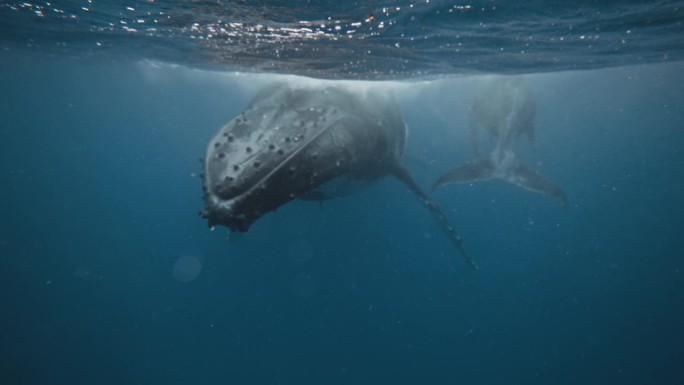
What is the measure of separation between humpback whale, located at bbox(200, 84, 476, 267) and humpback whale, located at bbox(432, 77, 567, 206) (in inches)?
286

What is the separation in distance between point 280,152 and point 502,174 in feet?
39.2

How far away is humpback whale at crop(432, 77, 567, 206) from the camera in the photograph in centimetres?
1445

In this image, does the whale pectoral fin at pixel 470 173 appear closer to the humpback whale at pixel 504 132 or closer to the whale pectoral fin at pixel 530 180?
the humpback whale at pixel 504 132

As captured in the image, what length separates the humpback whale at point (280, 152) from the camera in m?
4.71

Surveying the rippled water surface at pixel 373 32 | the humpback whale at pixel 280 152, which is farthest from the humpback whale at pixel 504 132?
the humpback whale at pixel 280 152

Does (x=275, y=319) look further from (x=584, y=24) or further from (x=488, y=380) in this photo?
(x=584, y=24)

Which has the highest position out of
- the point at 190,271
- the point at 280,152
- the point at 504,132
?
the point at 280,152

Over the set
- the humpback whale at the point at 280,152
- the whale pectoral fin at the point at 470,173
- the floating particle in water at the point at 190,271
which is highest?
the humpback whale at the point at 280,152

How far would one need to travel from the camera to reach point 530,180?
14.6 m

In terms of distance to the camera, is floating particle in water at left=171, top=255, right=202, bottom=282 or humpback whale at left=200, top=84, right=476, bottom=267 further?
floating particle in water at left=171, top=255, right=202, bottom=282

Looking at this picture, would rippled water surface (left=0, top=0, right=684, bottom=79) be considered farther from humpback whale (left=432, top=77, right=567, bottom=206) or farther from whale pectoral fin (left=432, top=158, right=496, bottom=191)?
whale pectoral fin (left=432, top=158, right=496, bottom=191)

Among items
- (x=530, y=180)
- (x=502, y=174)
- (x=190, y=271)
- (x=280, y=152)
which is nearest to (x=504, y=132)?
(x=502, y=174)

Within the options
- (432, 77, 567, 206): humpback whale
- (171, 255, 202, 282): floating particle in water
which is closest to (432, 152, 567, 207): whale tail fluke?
(432, 77, 567, 206): humpback whale

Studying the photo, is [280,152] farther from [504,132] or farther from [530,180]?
[504,132]
